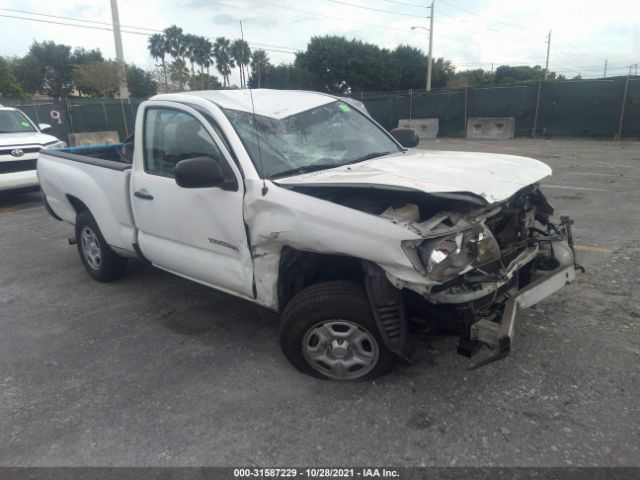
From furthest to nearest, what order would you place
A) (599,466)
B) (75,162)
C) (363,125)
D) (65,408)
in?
(75,162) → (363,125) → (65,408) → (599,466)

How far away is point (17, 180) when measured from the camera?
9078mm

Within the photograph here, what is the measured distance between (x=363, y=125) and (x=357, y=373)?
2.32m

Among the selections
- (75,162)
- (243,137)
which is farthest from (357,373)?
(75,162)

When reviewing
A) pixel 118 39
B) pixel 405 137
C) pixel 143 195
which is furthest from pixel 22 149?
pixel 118 39

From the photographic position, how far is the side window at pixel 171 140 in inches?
139

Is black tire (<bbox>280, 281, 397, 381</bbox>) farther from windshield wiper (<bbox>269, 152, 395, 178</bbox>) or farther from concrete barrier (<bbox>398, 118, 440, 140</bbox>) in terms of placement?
concrete barrier (<bbox>398, 118, 440, 140</bbox>)

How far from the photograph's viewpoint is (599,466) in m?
2.28

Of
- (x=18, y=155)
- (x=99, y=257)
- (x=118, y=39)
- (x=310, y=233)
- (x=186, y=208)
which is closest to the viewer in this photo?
(x=310, y=233)

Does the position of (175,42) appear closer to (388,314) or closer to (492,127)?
(492,127)

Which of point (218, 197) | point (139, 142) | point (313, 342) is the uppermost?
point (139, 142)

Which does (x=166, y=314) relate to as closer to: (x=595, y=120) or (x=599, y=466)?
(x=599, y=466)

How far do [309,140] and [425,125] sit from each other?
2098cm

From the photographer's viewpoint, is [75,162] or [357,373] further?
[75,162]

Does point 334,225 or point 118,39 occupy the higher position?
point 118,39
